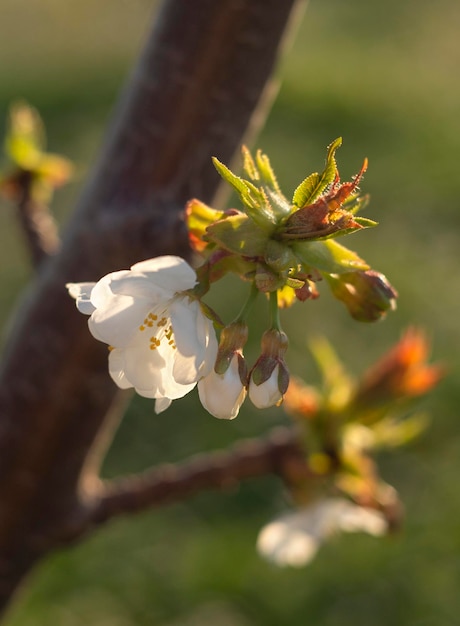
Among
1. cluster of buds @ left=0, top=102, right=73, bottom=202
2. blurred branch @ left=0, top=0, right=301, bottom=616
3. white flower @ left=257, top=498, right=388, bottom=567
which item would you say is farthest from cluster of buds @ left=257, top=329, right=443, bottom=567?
cluster of buds @ left=0, top=102, right=73, bottom=202

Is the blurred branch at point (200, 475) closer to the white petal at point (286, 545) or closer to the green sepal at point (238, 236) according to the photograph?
the white petal at point (286, 545)

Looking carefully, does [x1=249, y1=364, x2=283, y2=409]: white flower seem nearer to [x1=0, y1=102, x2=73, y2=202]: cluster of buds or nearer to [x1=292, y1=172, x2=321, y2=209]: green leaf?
[x1=292, y1=172, x2=321, y2=209]: green leaf

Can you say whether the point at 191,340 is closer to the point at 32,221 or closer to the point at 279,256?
the point at 279,256

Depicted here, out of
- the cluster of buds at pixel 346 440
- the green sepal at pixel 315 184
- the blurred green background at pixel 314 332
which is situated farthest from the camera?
the blurred green background at pixel 314 332

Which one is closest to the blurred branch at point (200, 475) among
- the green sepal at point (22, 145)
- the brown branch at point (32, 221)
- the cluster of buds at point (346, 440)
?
the cluster of buds at point (346, 440)

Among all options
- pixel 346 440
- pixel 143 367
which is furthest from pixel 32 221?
pixel 143 367
